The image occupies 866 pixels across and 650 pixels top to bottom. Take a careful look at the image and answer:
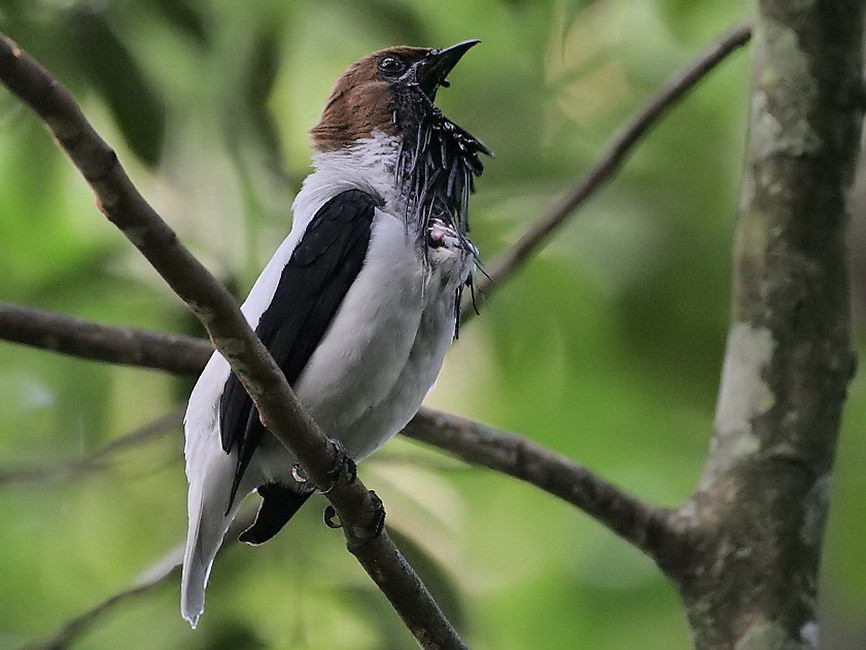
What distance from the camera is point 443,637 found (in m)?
2.09

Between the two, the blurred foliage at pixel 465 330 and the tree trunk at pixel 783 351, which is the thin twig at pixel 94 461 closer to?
the blurred foliage at pixel 465 330

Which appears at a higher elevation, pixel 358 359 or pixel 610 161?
pixel 610 161

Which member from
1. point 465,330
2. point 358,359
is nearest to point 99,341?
point 358,359

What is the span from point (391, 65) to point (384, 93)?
0.44 ft

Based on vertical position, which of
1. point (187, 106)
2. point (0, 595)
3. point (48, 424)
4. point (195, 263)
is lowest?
point (0, 595)

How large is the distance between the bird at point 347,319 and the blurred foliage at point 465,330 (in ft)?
1.31

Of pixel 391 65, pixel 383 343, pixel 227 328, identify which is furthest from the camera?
pixel 391 65

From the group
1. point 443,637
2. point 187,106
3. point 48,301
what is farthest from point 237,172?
point 443,637

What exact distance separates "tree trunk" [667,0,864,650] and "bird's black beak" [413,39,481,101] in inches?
28.1

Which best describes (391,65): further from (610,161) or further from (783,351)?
(783,351)

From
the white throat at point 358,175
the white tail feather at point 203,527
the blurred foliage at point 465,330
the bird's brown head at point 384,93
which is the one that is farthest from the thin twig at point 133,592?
the bird's brown head at point 384,93

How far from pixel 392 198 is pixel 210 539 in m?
0.81

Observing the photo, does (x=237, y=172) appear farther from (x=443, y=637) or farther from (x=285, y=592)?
(x=443, y=637)

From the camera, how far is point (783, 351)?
8.00ft
